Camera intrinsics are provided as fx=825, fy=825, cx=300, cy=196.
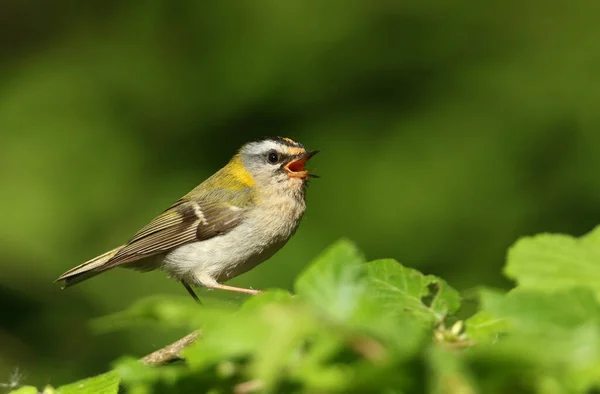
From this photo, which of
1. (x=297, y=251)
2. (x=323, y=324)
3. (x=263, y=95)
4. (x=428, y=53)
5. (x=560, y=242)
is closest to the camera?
(x=323, y=324)

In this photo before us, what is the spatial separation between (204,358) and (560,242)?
16.6 inches

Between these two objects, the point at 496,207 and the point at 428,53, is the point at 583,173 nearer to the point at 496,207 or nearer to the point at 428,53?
the point at 496,207

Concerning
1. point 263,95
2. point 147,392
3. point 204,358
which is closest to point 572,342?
point 204,358

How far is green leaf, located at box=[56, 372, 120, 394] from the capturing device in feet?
3.43

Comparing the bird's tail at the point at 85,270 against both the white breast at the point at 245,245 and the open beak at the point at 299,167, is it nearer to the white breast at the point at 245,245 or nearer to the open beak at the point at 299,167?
the white breast at the point at 245,245

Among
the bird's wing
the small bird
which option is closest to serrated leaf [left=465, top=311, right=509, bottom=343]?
the small bird

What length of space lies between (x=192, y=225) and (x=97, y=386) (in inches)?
88.3

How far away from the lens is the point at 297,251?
13.9ft

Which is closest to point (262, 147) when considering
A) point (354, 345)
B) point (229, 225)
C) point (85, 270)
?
point (229, 225)

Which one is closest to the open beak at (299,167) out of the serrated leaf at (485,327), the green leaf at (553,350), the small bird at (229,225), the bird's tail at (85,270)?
the small bird at (229,225)

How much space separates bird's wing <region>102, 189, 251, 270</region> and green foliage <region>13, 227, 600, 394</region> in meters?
Result: 2.40

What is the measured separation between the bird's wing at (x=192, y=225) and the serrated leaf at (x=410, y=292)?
2.17 metres

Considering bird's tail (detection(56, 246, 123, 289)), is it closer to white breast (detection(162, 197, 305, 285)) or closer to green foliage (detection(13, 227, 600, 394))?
white breast (detection(162, 197, 305, 285))

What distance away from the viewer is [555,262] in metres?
0.87
